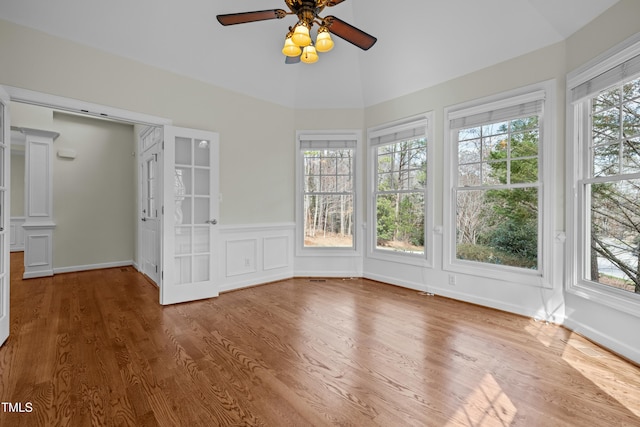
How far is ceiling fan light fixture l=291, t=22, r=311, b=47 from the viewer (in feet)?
7.38

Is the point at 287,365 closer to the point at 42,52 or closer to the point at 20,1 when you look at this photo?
the point at 42,52

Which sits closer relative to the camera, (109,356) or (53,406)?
(53,406)

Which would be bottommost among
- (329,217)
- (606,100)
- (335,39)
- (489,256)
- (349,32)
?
(489,256)

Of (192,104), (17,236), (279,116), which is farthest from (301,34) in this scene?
(17,236)

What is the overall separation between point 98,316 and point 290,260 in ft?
8.33

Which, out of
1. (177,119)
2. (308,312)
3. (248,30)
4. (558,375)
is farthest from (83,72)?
(558,375)

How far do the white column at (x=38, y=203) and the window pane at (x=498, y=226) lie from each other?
652 centimetres

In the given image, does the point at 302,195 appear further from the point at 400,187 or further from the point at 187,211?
the point at 187,211

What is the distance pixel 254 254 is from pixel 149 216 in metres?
2.08

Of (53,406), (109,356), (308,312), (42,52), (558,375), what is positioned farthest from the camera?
(308,312)

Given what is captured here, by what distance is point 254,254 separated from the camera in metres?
4.42

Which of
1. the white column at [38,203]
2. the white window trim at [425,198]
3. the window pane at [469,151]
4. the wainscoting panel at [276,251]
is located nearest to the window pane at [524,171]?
the window pane at [469,151]

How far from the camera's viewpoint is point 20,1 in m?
2.56

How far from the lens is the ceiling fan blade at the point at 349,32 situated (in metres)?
2.32
